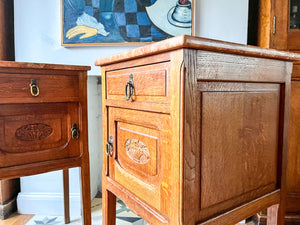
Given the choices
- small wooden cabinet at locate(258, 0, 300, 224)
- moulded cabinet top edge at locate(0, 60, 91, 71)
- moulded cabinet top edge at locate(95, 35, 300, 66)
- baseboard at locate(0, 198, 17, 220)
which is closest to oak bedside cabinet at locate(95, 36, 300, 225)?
moulded cabinet top edge at locate(95, 35, 300, 66)

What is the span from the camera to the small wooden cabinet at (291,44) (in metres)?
1.41

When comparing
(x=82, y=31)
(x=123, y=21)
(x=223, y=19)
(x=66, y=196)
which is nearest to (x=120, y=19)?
(x=123, y=21)

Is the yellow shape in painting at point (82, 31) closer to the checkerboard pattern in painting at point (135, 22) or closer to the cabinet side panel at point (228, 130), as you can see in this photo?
the checkerboard pattern in painting at point (135, 22)

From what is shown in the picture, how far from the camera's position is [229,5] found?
1592 millimetres

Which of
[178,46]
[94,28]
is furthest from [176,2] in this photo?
[178,46]

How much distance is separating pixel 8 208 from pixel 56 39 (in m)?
1.19

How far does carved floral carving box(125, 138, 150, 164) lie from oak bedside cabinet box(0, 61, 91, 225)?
0.48m

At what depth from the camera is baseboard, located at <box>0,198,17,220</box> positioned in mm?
1698

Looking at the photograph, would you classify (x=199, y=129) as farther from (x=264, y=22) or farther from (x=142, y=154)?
(x=264, y=22)

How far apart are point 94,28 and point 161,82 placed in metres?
1.16

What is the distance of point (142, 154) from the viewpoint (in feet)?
2.62

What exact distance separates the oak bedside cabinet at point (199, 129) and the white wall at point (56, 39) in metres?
0.82

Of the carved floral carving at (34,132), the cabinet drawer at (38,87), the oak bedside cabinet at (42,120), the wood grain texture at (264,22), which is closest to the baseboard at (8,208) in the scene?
the oak bedside cabinet at (42,120)

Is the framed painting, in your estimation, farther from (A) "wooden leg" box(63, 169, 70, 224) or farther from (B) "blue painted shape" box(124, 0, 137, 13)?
(A) "wooden leg" box(63, 169, 70, 224)
